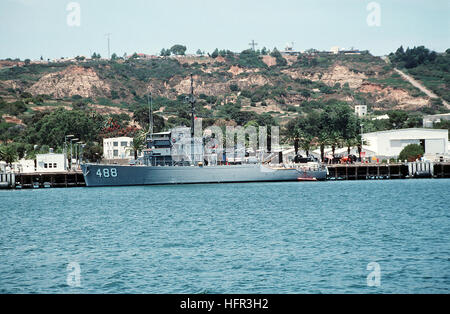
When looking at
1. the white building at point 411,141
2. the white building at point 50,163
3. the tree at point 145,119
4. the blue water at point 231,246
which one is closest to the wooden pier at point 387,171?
the white building at point 411,141

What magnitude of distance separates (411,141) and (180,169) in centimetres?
5082

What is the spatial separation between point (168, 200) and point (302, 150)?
65.3 metres

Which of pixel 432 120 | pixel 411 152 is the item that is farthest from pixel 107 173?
pixel 432 120

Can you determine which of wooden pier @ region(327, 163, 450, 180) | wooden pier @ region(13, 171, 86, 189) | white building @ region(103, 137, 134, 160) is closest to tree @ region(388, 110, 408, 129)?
wooden pier @ region(327, 163, 450, 180)

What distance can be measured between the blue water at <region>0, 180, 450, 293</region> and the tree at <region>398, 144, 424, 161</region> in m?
52.1

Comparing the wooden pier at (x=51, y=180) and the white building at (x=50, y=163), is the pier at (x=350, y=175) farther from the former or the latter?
the white building at (x=50, y=163)

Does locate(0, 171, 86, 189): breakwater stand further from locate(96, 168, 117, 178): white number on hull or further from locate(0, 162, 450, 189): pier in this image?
locate(96, 168, 117, 178): white number on hull

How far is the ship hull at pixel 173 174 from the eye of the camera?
100000 mm

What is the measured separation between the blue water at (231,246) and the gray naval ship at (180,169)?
1391 inches

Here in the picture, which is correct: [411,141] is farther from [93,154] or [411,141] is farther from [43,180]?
[43,180]

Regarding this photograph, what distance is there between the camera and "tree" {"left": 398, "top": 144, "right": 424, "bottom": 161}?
115269 mm
